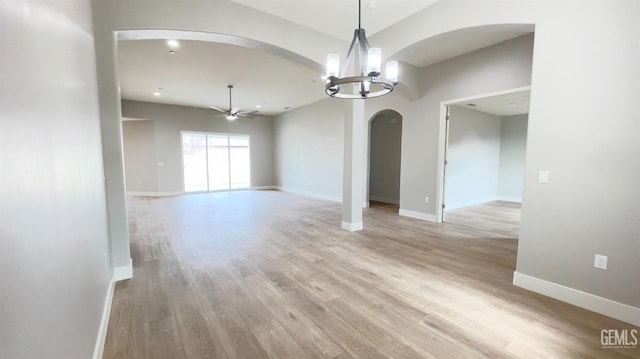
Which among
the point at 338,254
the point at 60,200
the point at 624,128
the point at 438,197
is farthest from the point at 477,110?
the point at 60,200

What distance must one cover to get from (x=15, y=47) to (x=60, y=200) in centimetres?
68

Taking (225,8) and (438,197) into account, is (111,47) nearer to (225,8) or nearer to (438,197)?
(225,8)

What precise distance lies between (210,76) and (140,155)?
5032mm

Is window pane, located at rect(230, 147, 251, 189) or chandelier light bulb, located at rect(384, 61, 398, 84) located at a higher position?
chandelier light bulb, located at rect(384, 61, 398, 84)

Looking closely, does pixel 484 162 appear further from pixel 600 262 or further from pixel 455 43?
pixel 600 262

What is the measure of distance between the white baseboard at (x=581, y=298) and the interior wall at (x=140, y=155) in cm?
→ 992

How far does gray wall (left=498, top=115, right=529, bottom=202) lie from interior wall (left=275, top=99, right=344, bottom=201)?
5.03 metres

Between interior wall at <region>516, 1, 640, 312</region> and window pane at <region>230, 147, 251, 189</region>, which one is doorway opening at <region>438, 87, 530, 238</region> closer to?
interior wall at <region>516, 1, 640, 312</region>

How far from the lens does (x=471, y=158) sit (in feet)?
23.4

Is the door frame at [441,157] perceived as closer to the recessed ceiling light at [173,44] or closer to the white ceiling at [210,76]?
the white ceiling at [210,76]

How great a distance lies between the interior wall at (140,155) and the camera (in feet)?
28.9

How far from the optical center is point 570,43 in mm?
2381

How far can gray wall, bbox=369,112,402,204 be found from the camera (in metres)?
8.06

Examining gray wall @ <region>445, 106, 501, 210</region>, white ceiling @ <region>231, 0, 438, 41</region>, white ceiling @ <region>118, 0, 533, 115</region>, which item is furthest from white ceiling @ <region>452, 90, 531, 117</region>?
white ceiling @ <region>231, 0, 438, 41</region>
